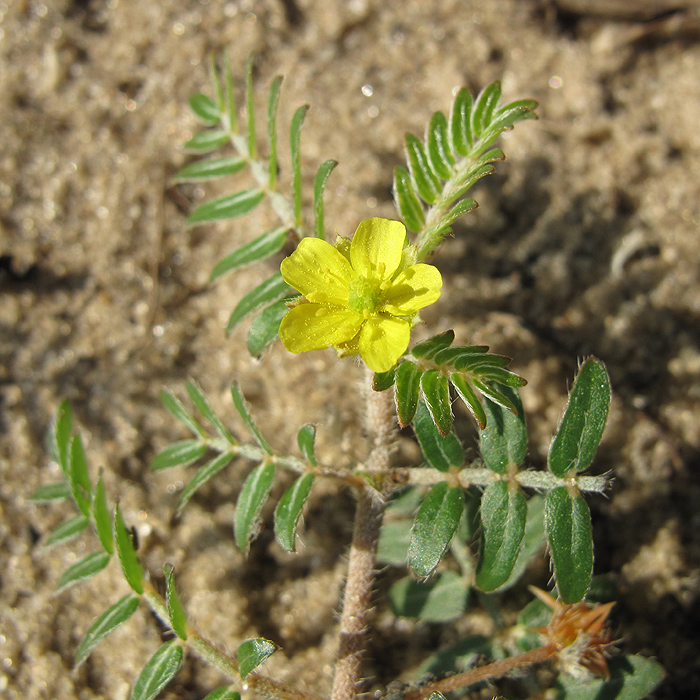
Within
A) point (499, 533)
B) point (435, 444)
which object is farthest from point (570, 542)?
point (435, 444)

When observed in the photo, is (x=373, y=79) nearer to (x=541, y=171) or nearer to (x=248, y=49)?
(x=248, y=49)

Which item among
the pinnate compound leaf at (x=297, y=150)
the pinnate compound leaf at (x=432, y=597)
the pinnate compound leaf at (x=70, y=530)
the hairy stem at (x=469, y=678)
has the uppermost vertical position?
the pinnate compound leaf at (x=297, y=150)

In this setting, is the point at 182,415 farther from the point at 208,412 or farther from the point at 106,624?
the point at 106,624

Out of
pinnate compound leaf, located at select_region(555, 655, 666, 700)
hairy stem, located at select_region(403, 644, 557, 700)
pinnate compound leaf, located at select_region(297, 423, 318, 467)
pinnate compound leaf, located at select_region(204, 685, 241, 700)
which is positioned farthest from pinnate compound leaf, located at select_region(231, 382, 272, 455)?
pinnate compound leaf, located at select_region(555, 655, 666, 700)

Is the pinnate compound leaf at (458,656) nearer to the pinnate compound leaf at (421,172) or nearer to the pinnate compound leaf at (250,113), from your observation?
the pinnate compound leaf at (421,172)

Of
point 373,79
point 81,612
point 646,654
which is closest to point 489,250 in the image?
point 373,79

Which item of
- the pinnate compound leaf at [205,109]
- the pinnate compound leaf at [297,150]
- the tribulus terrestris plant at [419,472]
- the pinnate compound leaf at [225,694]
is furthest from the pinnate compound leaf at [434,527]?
the pinnate compound leaf at [205,109]

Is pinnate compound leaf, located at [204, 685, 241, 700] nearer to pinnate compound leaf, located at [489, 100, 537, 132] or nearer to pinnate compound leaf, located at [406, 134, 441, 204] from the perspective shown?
pinnate compound leaf, located at [406, 134, 441, 204]
